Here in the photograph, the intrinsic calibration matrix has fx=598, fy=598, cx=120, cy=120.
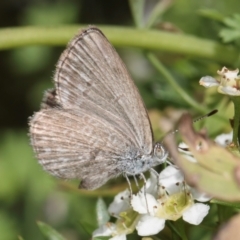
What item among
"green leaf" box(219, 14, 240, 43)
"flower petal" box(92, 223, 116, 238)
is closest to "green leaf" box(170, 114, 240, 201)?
"flower petal" box(92, 223, 116, 238)

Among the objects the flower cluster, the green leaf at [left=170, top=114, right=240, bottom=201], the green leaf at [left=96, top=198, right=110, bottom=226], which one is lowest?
the green leaf at [left=96, top=198, right=110, bottom=226]

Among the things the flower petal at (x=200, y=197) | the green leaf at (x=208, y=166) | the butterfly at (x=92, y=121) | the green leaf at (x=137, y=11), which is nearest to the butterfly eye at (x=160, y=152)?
the butterfly at (x=92, y=121)

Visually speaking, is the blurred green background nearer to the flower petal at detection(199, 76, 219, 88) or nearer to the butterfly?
the butterfly

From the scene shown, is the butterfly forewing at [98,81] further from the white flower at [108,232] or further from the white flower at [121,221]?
the white flower at [108,232]

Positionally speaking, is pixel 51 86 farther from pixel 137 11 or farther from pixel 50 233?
pixel 50 233

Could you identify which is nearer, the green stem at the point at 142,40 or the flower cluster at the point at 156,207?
the flower cluster at the point at 156,207

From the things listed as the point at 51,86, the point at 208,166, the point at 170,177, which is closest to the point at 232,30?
the point at 170,177

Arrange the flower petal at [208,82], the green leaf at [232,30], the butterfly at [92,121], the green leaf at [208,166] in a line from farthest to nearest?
the green leaf at [232,30] → the butterfly at [92,121] → the flower petal at [208,82] → the green leaf at [208,166]
